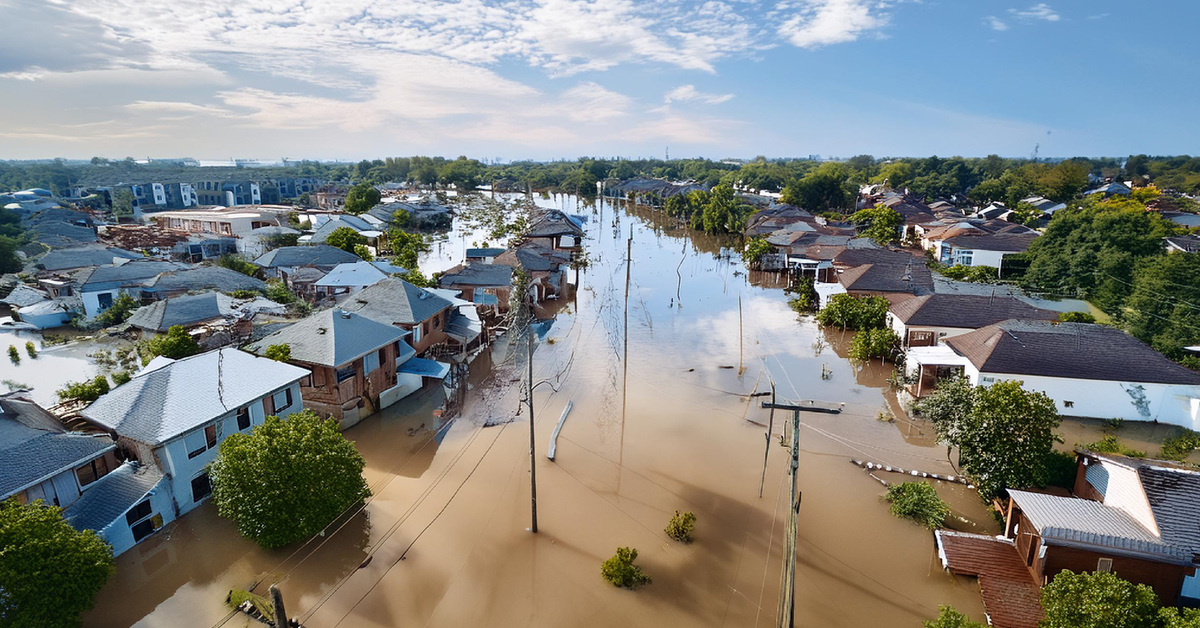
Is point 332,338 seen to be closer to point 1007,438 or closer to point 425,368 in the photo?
point 425,368

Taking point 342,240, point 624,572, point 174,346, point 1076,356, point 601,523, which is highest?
point 342,240

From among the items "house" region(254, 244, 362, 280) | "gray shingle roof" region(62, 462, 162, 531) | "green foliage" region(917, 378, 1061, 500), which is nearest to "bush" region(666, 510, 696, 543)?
"green foliage" region(917, 378, 1061, 500)

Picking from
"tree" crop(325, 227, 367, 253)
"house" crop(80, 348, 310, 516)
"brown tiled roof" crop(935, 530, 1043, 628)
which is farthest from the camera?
"tree" crop(325, 227, 367, 253)

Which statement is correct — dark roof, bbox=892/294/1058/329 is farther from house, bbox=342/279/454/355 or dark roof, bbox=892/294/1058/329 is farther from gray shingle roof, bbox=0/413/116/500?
gray shingle roof, bbox=0/413/116/500

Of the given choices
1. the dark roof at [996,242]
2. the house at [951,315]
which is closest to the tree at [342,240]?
the house at [951,315]

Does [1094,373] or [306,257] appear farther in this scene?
[306,257]

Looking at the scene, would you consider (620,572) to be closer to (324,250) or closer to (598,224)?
(324,250)

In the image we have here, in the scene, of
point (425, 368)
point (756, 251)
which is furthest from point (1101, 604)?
point (756, 251)
